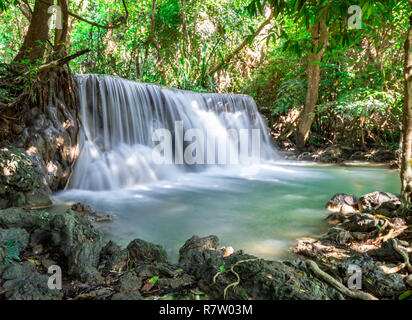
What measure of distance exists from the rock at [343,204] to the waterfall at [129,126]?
10.9 feet

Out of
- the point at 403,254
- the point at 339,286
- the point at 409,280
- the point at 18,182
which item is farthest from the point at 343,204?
the point at 18,182

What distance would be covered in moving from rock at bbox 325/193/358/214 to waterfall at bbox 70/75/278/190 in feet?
10.9

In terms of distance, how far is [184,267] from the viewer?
6.23ft

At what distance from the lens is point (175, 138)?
661 centimetres

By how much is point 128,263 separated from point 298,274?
1175 mm

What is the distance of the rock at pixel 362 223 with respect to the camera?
248 cm

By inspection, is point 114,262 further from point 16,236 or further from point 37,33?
point 37,33

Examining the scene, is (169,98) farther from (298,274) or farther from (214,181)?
(298,274)

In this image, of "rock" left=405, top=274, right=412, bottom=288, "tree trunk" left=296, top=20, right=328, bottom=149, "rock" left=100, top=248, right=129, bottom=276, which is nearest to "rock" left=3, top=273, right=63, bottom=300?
"rock" left=100, top=248, right=129, bottom=276

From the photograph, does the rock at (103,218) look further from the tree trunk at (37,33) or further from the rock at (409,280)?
the rock at (409,280)

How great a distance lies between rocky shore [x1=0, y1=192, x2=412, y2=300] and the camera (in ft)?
4.90

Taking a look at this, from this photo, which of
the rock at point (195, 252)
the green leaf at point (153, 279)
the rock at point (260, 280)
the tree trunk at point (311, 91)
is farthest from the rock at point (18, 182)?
the tree trunk at point (311, 91)

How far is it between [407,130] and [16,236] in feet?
11.2

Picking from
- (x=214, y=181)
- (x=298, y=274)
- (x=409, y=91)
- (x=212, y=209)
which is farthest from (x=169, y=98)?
(x=298, y=274)
